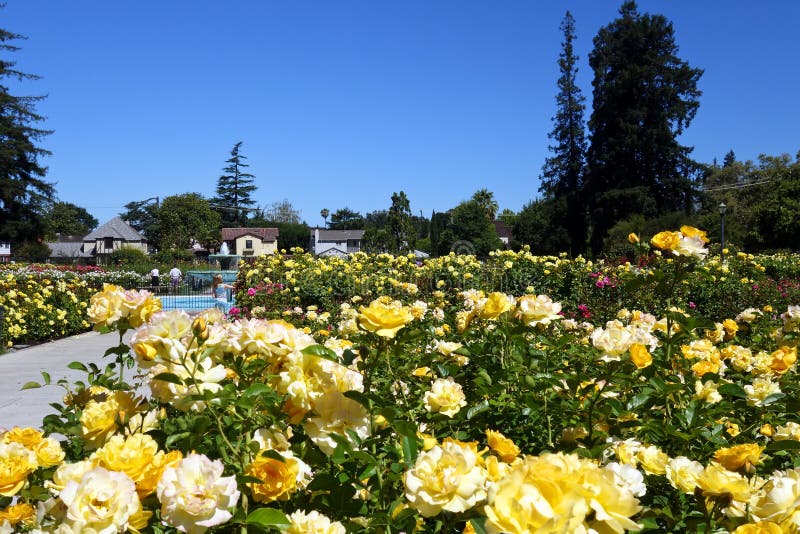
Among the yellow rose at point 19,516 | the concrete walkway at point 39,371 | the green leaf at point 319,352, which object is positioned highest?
the green leaf at point 319,352

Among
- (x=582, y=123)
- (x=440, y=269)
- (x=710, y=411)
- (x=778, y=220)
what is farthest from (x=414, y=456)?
(x=582, y=123)

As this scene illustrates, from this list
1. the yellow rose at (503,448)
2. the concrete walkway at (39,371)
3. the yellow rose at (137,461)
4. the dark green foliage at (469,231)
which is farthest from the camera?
the dark green foliage at (469,231)

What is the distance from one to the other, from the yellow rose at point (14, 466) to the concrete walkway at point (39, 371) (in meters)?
2.71

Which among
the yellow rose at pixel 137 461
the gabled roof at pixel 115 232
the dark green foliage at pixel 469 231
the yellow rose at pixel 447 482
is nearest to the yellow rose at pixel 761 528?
the yellow rose at pixel 447 482

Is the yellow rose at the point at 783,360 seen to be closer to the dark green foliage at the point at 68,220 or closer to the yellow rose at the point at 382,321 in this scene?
the yellow rose at the point at 382,321

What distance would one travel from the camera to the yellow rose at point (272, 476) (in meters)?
1.00

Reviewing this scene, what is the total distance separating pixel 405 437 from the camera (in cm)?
110

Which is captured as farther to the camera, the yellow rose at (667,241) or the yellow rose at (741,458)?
the yellow rose at (667,241)

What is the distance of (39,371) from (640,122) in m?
34.6

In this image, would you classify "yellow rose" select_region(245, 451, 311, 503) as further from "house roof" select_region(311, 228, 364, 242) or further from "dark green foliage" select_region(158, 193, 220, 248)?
"house roof" select_region(311, 228, 364, 242)

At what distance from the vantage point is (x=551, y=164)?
133ft

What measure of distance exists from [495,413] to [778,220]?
2895 cm

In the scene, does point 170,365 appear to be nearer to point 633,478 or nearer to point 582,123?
point 633,478

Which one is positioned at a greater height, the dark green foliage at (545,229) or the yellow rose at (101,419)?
the dark green foliage at (545,229)
